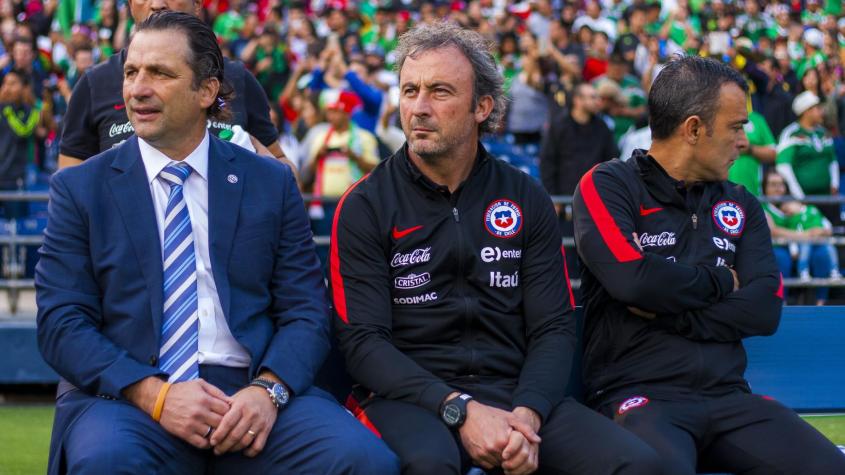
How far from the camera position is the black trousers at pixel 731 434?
4.38 metres

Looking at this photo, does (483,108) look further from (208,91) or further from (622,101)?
Answer: (622,101)

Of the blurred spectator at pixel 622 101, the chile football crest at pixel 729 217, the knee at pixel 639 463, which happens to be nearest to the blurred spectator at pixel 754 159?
the blurred spectator at pixel 622 101

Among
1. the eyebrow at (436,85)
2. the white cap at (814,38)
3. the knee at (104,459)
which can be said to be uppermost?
the white cap at (814,38)

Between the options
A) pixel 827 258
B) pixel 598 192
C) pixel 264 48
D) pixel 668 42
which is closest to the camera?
pixel 598 192

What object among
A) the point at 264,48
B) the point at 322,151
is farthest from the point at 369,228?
the point at 264,48

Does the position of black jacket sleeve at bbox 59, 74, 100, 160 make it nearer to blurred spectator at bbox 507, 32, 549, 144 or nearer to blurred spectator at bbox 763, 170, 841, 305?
blurred spectator at bbox 763, 170, 841, 305

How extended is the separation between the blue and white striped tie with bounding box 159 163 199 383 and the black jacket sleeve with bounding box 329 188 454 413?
536 millimetres

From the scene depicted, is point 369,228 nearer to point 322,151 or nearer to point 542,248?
point 542,248

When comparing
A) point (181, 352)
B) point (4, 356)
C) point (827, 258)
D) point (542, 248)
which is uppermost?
point (542, 248)

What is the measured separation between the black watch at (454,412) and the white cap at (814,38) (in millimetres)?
16501

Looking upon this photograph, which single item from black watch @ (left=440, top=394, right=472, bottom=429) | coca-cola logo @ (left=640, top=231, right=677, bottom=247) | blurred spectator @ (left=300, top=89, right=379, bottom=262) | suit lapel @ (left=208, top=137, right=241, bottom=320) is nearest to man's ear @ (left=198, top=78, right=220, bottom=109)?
suit lapel @ (left=208, top=137, right=241, bottom=320)

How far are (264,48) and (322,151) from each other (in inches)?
194

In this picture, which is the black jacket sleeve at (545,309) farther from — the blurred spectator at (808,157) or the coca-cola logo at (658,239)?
the blurred spectator at (808,157)

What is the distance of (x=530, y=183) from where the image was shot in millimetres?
4703
